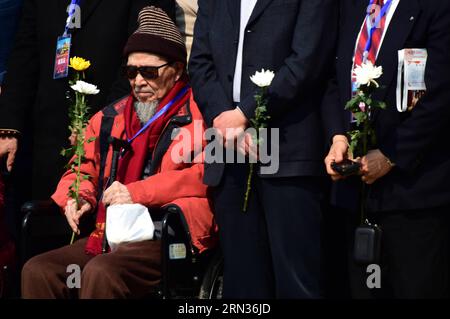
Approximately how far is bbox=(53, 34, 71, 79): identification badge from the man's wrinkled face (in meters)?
0.55

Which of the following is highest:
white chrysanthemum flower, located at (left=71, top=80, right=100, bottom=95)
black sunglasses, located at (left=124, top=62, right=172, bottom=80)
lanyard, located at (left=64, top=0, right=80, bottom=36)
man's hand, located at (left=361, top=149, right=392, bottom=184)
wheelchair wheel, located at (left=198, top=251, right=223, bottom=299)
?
lanyard, located at (left=64, top=0, right=80, bottom=36)

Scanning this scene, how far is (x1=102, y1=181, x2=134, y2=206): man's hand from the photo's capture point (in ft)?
17.3

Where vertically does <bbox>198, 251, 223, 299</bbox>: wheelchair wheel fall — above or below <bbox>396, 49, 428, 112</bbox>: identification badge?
below

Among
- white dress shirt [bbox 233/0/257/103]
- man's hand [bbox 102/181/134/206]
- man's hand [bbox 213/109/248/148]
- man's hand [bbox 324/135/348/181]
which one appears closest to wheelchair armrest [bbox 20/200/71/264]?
man's hand [bbox 102/181/134/206]

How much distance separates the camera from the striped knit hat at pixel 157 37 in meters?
5.67

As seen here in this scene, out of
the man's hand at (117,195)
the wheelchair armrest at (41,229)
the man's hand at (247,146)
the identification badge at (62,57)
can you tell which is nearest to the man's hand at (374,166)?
the man's hand at (247,146)

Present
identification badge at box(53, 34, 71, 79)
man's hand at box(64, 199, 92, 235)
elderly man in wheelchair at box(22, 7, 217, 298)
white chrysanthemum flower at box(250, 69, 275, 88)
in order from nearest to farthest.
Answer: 1. white chrysanthemum flower at box(250, 69, 275, 88)
2. elderly man in wheelchair at box(22, 7, 217, 298)
3. man's hand at box(64, 199, 92, 235)
4. identification badge at box(53, 34, 71, 79)

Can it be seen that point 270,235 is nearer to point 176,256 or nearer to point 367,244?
point 176,256

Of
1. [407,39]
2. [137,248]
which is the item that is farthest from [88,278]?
[407,39]

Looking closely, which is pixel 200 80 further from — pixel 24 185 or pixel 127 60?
pixel 24 185

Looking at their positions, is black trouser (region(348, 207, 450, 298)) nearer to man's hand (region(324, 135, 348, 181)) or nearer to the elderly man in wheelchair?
man's hand (region(324, 135, 348, 181))

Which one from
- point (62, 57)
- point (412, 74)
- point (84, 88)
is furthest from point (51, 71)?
point (412, 74)
